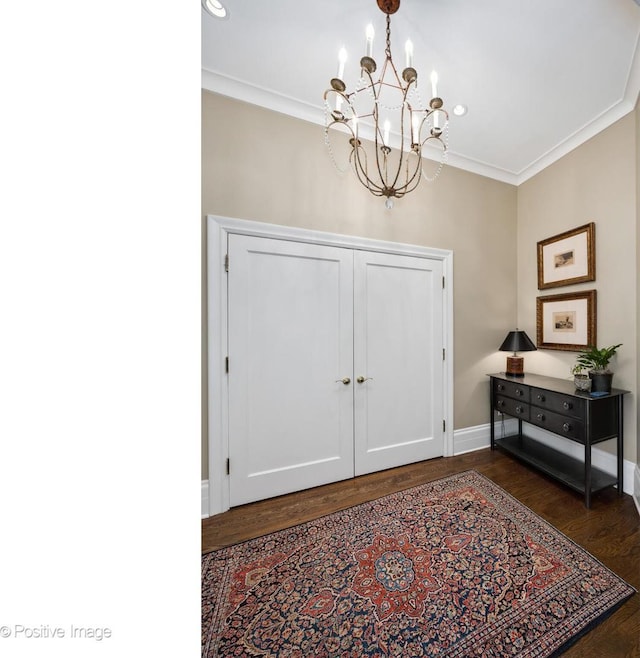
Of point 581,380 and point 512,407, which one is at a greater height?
point 581,380

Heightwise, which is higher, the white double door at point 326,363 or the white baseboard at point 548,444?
the white double door at point 326,363

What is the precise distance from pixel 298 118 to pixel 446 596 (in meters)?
3.08

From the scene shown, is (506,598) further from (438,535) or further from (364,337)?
(364,337)

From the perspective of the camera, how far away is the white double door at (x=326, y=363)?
1928mm

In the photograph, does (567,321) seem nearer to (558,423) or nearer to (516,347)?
(516,347)

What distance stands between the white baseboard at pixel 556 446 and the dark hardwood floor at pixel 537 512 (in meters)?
→ 0.12

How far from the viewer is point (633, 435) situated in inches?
77.0

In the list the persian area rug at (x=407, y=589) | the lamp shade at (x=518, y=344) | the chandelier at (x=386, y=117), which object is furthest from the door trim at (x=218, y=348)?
the lamp shade at (x=518, y=344)

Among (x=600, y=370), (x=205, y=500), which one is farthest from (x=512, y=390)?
(x=205, y=500)

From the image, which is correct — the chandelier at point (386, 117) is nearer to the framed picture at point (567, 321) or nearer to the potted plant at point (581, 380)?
the framed picture at point (567, 321)

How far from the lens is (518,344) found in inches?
98.7

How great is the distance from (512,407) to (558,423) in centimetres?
41

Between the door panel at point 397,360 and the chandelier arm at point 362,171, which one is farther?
the door panel at point 397,360

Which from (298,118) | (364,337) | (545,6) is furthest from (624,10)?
(364,337)
